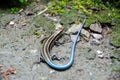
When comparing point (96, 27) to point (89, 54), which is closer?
point (89, 54)

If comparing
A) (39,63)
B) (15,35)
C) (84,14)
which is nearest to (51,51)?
(39,63)

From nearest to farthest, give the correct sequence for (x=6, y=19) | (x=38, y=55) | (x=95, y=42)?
(x=38, y=55) < (x=95, y=42) < (x=6, y=19)

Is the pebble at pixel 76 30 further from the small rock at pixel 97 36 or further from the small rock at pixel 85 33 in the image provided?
the small rock at pixel 97 36

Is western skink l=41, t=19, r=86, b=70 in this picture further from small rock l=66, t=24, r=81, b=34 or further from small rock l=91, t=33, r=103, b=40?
small rock l=91, t=33, r=103, b=40

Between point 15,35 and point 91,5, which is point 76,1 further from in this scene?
point 15,35

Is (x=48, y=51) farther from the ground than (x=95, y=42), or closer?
farther from the ground

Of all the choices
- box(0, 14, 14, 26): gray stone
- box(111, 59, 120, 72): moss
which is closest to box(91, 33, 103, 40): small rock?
box(111, 59, 120, 72): moss

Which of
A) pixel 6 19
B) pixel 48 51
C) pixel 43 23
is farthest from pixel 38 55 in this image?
pixel 6 19

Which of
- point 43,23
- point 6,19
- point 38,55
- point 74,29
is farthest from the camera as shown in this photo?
point 6,19

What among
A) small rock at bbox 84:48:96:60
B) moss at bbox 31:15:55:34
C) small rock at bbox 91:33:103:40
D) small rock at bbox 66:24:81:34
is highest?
moss at bbox 31:15:55:34

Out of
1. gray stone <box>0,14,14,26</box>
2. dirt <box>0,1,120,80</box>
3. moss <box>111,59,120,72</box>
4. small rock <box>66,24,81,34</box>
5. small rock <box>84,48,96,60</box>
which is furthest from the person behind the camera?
gray stone <box>0,14,14,26</box>

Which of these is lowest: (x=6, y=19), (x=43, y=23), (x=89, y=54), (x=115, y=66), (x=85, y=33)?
(x=115, y=66)

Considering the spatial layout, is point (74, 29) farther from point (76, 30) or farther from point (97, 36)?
point (97, 36)
